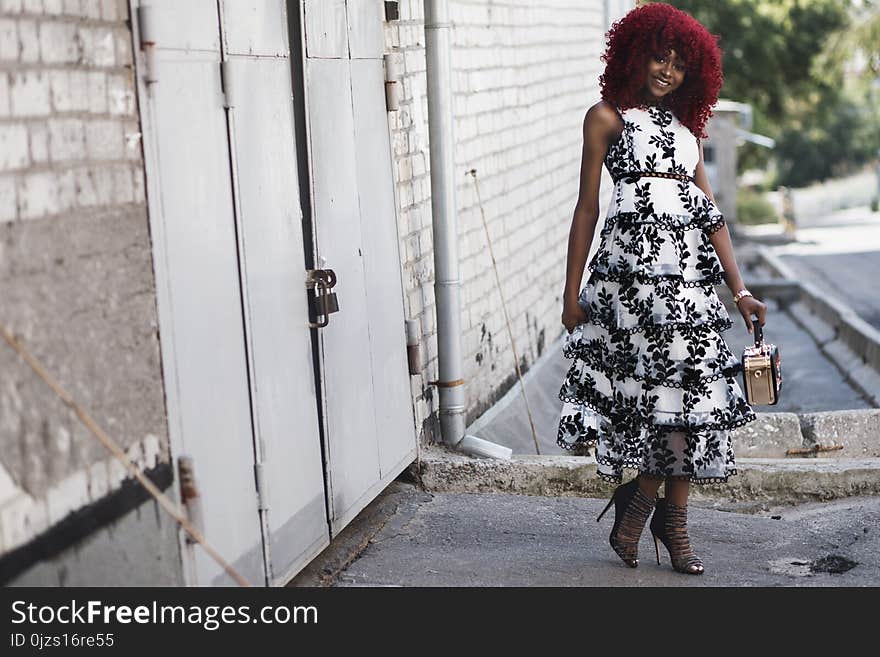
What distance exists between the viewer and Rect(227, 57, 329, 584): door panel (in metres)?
4.31

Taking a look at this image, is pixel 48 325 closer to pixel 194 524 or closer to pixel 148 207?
pixel 148 207

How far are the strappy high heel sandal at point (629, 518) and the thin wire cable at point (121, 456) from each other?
1.43 meters

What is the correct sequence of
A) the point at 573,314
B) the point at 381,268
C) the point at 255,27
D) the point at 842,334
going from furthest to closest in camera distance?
the point at 842,334, the point at 381,268, the point at 573,314, the point at 255,27

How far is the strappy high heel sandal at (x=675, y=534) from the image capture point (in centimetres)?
484

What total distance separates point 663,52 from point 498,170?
11.8ft

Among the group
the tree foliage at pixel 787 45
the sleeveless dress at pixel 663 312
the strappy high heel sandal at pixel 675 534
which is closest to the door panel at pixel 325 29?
the sleeveless dress at pixel 663 312

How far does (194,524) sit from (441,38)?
3.41m

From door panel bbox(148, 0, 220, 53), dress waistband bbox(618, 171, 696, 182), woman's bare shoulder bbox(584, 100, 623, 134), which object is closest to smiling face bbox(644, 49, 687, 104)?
woman's bare shoulder bbox(584, 100, 623, 134)

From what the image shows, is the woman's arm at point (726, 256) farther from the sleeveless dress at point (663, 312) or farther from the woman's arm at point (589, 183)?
the woman's arm at point (589, 183)

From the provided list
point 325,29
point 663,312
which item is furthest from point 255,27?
point 663,312

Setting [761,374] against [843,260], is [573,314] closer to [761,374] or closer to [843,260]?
[761,374]

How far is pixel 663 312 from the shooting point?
181 inches
